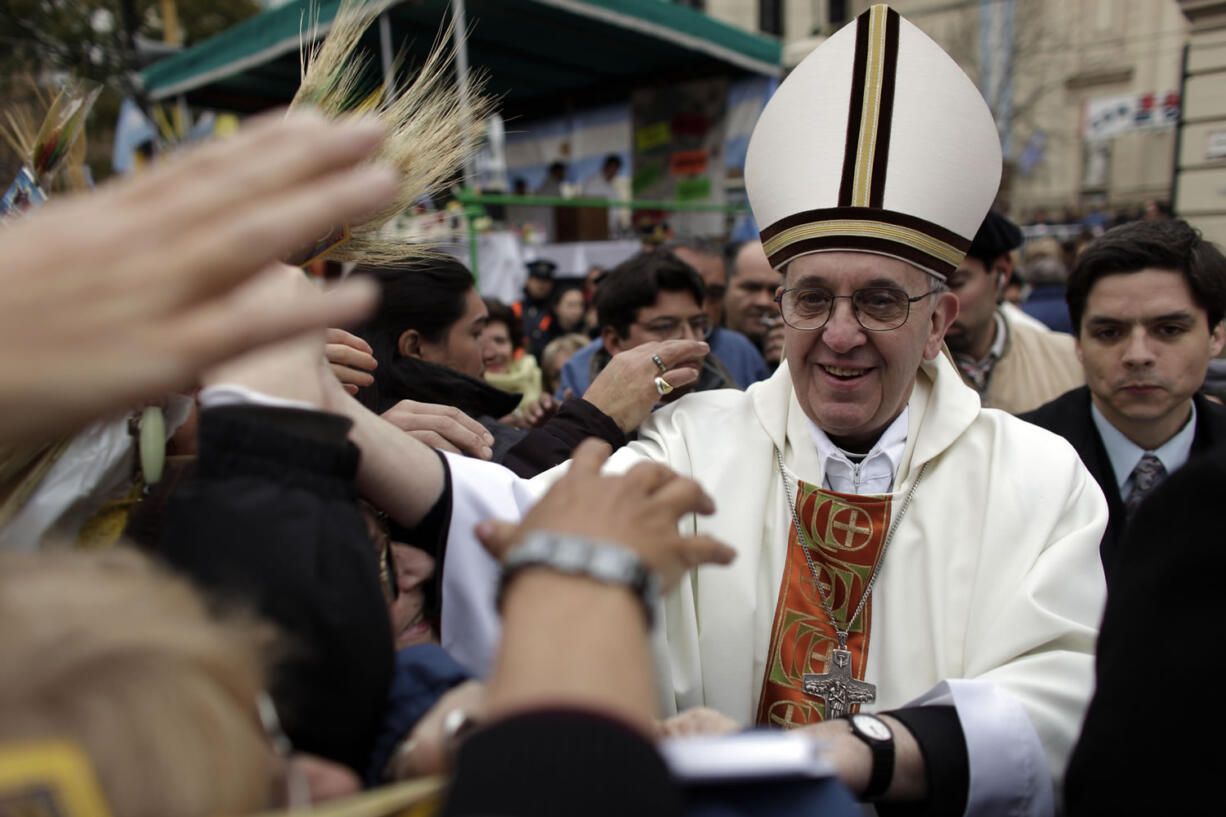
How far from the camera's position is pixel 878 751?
1.37 metres

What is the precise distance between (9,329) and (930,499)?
1.70m

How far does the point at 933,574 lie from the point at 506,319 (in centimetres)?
371

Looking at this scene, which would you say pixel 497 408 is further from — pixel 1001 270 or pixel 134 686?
pixel 1001 270

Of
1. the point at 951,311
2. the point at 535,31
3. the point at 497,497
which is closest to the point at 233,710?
the point at 497,497

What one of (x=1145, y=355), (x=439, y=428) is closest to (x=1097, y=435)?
(x=1145, y=355)

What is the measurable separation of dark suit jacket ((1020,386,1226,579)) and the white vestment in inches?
34.1

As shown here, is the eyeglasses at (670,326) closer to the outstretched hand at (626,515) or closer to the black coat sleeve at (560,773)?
the outstretched hand at (626,515)

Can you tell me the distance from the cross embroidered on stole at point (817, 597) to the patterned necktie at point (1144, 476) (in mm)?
1216

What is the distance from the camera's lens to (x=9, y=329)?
0.61 meters

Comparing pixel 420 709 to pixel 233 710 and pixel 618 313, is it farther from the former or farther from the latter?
pixel 618 313

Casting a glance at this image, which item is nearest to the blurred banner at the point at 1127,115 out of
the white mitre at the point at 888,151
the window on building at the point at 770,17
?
the window on building at the point at 770,17

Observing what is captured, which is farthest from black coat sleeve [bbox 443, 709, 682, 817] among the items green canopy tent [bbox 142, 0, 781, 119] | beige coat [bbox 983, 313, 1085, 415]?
green canopy tent [bbox 142, 0, 781, 119]

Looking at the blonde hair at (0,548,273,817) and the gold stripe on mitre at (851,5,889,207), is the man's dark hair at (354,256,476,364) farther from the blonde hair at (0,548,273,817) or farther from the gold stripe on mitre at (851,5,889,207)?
the blonde hair at (0,548,273,817)

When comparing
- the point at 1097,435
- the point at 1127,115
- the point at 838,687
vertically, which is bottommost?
the point at 838,687
